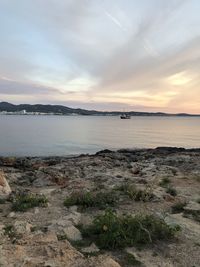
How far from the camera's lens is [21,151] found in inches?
1721

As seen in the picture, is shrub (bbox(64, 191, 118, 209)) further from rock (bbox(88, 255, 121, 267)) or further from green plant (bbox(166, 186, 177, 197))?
rock (bbox(88, 255, 121, 267))

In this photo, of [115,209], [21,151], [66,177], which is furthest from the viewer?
[21,151]

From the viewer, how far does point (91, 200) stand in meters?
11.0

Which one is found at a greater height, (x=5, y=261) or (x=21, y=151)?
(x=5, y=261)

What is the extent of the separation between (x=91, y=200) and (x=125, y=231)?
3.08 m

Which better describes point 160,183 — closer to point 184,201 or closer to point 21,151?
point 184,201

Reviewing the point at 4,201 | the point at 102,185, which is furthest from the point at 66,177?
the point at 4,201

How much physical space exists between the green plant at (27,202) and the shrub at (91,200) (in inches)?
28.1

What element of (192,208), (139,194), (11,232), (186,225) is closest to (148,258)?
(186,225)

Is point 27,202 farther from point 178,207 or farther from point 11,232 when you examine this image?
point 178,207

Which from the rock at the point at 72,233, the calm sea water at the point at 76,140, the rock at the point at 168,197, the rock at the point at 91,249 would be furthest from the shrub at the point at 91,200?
the calm sea water at the point at 76,140

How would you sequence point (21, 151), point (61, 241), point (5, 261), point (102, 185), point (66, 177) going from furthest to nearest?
point (21, 151), point (66, 177), point (102, 185), point (61, 241), point (5, 261)

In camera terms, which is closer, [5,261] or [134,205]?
[5,261]

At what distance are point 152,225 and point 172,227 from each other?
718 mm
